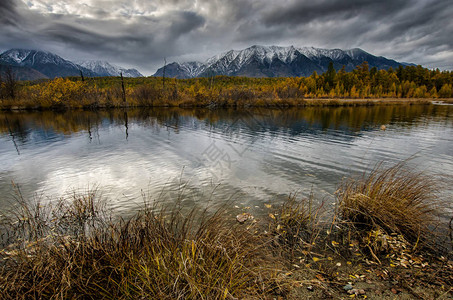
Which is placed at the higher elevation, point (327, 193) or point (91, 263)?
point (91, 263)

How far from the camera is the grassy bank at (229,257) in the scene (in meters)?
2.35

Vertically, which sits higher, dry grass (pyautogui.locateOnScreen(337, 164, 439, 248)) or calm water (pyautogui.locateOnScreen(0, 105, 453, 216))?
dry grass (pyautogui.locateOnScreen(337, 164, 439, 248))

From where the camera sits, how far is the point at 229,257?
2.48 metres

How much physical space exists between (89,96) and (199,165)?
45.2 metres

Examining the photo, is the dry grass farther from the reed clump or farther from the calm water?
the reed clump

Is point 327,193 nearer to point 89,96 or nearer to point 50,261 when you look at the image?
point 50,261

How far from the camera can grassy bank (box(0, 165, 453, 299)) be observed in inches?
92.4

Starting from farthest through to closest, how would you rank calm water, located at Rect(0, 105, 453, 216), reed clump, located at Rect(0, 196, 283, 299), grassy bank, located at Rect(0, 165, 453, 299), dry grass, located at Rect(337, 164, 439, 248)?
calm water, located at Rect(0, 105, 453, 216)
dry grass, located at Rect(337, 164, 439, 248)
grassy bank, located at Rect(0, 165, 453, 299)
reed clump, located at Rect(0, 196, 283, 299)

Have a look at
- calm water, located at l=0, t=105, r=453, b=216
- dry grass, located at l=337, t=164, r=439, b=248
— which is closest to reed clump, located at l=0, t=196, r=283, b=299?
dry grass, located at l=337, t=164, r=439, b=248

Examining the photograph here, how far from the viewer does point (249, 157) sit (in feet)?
39.0

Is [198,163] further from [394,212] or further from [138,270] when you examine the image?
[138,270]

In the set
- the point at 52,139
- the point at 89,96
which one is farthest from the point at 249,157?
the point at 89,96

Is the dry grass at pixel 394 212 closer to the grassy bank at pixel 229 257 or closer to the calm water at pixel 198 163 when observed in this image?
the grassy bank at pixel 229 257

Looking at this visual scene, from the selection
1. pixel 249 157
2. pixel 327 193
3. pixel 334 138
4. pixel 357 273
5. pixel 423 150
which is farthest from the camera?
pixel 334 138
